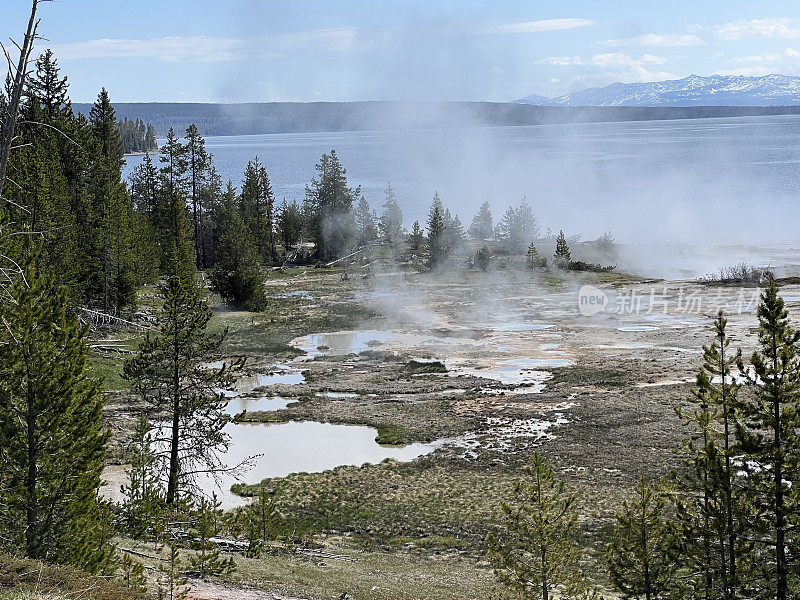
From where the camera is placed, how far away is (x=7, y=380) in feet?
48.5

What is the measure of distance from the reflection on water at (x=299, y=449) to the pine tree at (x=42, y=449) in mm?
14767

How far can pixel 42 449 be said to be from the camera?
49.5 feet

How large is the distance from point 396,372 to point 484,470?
16743 mm

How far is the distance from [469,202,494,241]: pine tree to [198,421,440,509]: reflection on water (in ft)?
246

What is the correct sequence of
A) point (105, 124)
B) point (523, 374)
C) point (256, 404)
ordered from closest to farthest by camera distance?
point (256, 404)
point (523, 374)
point (105, 124)

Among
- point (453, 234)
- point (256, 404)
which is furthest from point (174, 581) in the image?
point (453, 234)

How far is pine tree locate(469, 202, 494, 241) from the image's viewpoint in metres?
110

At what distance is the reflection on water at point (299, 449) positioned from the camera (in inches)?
1262

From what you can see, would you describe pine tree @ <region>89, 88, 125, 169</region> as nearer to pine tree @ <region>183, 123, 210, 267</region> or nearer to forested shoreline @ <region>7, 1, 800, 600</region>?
pine tree @ <region>183, 123, 210, 267</region>

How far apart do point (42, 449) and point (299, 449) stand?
20.4 metres

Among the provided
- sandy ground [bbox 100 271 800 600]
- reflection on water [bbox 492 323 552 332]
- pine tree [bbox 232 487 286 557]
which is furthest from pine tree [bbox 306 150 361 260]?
pine tree [bbox 232 487 286 557]

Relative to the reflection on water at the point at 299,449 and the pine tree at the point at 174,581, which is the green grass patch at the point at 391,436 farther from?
the pine tree at the point at 174,581

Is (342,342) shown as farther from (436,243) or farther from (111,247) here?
(436,243)

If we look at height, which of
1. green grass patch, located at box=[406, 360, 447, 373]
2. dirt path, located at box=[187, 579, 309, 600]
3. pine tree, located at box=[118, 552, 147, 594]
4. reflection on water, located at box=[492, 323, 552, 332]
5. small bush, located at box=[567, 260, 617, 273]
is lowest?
green grass patch, located at box=[406, 360, 447, 373]
